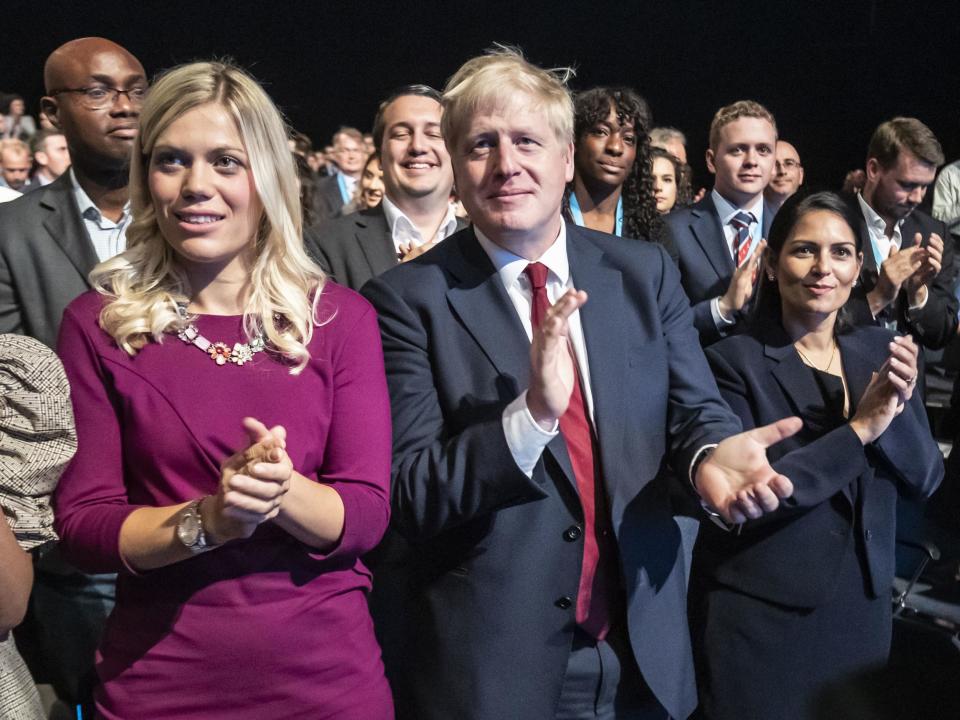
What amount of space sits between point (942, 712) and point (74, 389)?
9.31ft

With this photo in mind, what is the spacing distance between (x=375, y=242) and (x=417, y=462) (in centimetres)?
127

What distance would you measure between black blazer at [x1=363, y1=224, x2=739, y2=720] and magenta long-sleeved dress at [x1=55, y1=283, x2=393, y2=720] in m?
0.14

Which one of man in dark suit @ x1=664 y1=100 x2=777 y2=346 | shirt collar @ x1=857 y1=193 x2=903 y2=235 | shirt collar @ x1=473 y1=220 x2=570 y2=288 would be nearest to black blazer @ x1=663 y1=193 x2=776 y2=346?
man in dark suit @ x1=664 y1=100 x2=777 y2=346

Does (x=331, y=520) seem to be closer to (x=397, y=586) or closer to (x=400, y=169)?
(x=397, y=586)

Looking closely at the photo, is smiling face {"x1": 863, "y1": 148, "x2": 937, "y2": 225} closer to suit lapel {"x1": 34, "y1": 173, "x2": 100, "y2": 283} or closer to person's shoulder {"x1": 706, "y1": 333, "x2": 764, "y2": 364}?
person's shoulder {"x1": 706, "y1": 333, "x2": 764, "y2": 364}

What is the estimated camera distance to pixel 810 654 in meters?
2.27

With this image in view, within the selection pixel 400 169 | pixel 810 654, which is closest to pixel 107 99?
pixel 400 169

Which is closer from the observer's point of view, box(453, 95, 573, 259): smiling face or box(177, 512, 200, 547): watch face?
box(177, 512, 200, 547): watch face

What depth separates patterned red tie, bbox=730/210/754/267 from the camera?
12.9 ft

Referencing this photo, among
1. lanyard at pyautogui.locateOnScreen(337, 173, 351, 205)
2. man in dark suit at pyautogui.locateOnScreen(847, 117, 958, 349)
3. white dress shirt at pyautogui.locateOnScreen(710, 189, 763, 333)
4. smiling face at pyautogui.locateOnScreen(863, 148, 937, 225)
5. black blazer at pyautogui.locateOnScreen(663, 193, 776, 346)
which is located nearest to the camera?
black blazer at pyautogui.locateOnScreen(663, 193, 776, 346)

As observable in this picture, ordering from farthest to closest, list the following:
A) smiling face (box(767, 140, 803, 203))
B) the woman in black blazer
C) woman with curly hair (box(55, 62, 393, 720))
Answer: smiling face (box(767, 140, 803, 203)) < the woman in black blazer < woman with curly hair (box(55, 62, 393, 720))

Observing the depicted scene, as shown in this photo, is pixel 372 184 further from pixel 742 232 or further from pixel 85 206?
pixel 85 206

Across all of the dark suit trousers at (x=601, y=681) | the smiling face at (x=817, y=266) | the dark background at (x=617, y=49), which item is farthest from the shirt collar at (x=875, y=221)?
the dark background at (x=617, y=49)

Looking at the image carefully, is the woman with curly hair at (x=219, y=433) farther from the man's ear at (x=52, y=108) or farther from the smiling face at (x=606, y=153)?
the smiling face at (x=606, y=153)
